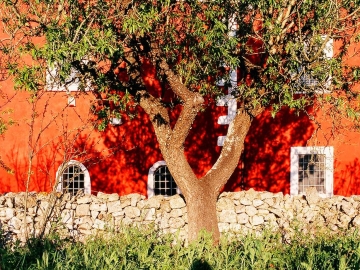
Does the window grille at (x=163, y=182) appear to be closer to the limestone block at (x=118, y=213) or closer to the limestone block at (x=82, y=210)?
the limestone block at (x=118, y=213)

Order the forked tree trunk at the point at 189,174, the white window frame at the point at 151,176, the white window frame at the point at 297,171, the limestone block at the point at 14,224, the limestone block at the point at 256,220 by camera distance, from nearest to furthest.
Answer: the forked tree trunk at the point at 189,174 → the limestone block at the point at 14,224 → the limestone block at the point at 256,220 → the white window frame at the point at 297,171 → the white window frame at the point at 151,176

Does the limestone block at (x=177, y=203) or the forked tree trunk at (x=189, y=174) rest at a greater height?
the forked tree trunk at (x=189, y=174)

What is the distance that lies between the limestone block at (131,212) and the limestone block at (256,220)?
284 cm

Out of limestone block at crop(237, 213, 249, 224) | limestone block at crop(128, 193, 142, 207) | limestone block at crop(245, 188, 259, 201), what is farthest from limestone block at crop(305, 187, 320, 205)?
limestone block at crop(128, 193, 142, 207)

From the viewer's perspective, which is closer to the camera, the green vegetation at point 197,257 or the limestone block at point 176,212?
the green vegetation at point 197,257

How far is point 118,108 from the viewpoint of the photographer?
1327 cm

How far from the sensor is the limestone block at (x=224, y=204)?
1432cm

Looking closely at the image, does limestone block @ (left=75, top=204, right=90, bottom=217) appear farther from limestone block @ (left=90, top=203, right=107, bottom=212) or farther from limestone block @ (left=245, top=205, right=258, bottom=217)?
limestone block @ (left=245, top=205, right=258, bottom=217)

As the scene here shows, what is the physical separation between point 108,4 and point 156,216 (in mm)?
5502

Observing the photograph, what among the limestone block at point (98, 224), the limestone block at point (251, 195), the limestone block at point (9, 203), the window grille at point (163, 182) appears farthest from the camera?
the window grille at point (163, 182)

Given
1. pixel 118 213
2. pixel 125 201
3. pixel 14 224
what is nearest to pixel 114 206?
pixel 118 213

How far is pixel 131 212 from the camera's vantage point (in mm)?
14164

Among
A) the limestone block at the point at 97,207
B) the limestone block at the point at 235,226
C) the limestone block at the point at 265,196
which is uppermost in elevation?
the limestone block at the point at 265,196

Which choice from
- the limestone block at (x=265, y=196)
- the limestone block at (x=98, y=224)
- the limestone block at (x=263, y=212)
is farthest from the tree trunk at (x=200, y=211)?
the limestone block at (x=98, y=224)
